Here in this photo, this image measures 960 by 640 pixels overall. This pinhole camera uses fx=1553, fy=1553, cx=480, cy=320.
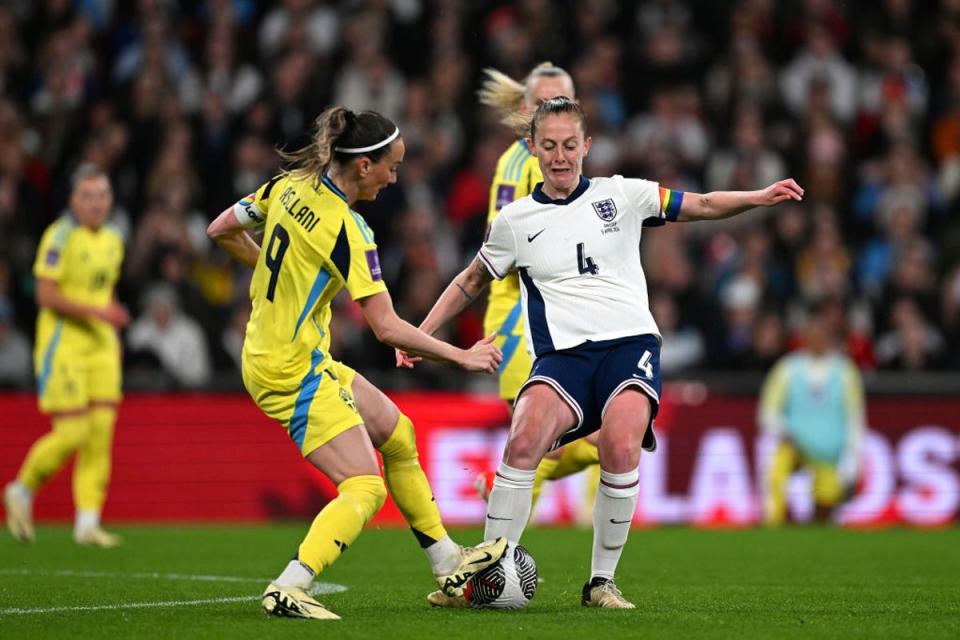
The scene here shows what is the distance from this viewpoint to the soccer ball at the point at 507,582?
6703 mm

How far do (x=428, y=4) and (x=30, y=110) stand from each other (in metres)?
4.72

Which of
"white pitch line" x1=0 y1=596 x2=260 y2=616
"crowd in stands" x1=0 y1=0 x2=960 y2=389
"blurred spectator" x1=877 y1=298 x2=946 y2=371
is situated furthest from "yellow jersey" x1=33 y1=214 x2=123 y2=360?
"blurred spectator" x1=877 y1=298 x2=946 y2=371

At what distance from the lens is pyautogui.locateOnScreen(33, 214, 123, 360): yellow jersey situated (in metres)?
11.8

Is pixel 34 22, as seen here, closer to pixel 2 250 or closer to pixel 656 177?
pixel 2 250

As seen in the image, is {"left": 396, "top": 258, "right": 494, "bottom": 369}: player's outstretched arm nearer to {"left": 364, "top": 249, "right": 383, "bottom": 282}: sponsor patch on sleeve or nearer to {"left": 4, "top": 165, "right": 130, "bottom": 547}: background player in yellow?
{"left": 364, "top": 249, "right": 383, "bottom": 282}: sponsor patch on sleeve

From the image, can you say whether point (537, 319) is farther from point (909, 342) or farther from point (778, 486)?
point (909, 342)

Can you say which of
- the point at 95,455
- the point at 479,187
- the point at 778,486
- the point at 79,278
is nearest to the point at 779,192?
the point at 79,278

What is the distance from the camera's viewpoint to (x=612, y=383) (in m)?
6.78

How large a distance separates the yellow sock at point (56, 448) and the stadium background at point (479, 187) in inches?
98.6

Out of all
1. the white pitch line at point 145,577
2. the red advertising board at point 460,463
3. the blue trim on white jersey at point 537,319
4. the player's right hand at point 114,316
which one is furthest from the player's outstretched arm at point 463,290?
the red advertising board at point 460,463

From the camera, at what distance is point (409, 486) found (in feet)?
23.2

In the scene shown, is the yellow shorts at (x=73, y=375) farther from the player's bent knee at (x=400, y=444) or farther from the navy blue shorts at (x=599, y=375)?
the navy blue shorts at (x=599, y=375)

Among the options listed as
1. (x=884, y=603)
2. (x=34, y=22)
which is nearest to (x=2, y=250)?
(x=34, y=22)

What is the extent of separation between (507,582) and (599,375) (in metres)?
0.99
